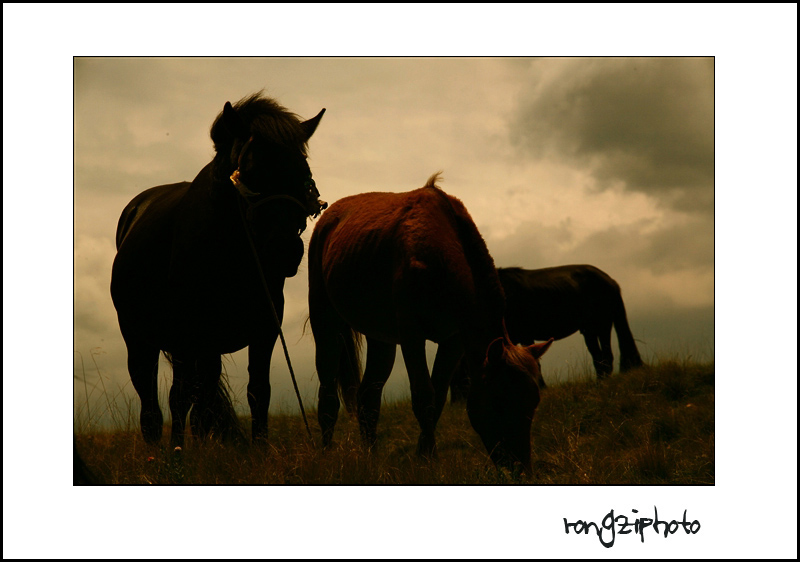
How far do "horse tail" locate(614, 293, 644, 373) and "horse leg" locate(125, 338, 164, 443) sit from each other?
269 inches

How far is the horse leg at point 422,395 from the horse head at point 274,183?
1238 millimetres

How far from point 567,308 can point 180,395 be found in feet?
24.7

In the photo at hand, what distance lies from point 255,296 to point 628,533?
123 inches

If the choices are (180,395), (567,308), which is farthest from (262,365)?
(567,308)

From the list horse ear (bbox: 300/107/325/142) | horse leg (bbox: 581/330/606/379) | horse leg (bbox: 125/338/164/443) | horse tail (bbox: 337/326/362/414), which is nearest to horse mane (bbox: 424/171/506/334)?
horse ear (bbox: 300/107/325/142)

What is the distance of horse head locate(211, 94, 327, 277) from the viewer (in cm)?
478

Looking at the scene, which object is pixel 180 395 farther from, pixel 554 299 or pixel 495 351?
pixel 554 299

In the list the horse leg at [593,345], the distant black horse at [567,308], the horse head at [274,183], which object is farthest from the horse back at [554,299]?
the horse head at [274,183]

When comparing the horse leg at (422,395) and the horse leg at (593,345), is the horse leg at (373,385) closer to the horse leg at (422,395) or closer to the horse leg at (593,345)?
the horse leg at (422,395)

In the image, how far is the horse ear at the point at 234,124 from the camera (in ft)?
16.3

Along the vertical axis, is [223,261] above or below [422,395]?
above

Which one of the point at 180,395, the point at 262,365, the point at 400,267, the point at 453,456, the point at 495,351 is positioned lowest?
the point at 453,456

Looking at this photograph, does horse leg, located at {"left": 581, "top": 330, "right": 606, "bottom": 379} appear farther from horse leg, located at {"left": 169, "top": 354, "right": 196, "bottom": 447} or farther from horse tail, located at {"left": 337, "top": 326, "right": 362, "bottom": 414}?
horse leg, located at {"left": 169, "top": 354, "right": 196, "bottom": 447}

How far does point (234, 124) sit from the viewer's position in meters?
5.05
